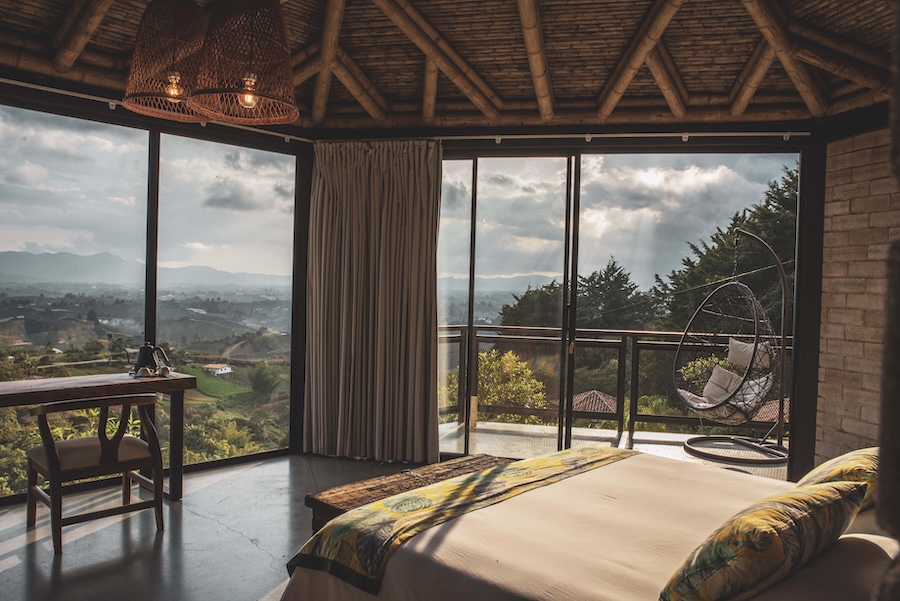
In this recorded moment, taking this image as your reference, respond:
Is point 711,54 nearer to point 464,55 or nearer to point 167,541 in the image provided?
point 464,55

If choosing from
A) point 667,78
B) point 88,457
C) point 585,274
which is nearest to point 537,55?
point 667,78

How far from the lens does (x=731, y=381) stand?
5.75m

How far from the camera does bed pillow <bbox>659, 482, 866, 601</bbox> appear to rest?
1655 mm

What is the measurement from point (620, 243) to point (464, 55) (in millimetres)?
3975

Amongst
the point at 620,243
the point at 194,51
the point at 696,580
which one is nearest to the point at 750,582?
the point at 696,580

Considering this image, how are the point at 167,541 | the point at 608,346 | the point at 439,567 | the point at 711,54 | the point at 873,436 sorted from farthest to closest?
the point at 608,346 → the point at 711,54 → the point at 873,436 → the point at 167,541 → the point at 439,567

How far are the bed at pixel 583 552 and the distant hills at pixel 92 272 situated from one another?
9.30 feet

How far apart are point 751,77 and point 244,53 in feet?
10.6

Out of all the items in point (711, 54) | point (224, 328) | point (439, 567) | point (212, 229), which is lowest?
point (439, 567)

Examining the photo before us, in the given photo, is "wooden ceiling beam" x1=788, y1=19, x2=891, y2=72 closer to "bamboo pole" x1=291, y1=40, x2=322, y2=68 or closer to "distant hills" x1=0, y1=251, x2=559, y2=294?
"distant hills" x1=0, y1=251, x2=559, y2=294

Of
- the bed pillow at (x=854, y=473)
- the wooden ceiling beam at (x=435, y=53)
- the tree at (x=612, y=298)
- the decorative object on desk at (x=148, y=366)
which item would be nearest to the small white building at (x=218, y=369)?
the decorative object on desk at (x=148, y=366)

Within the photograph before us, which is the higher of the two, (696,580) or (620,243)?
(620,243)

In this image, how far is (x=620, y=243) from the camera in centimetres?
817

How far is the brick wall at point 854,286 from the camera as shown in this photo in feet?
13.7
